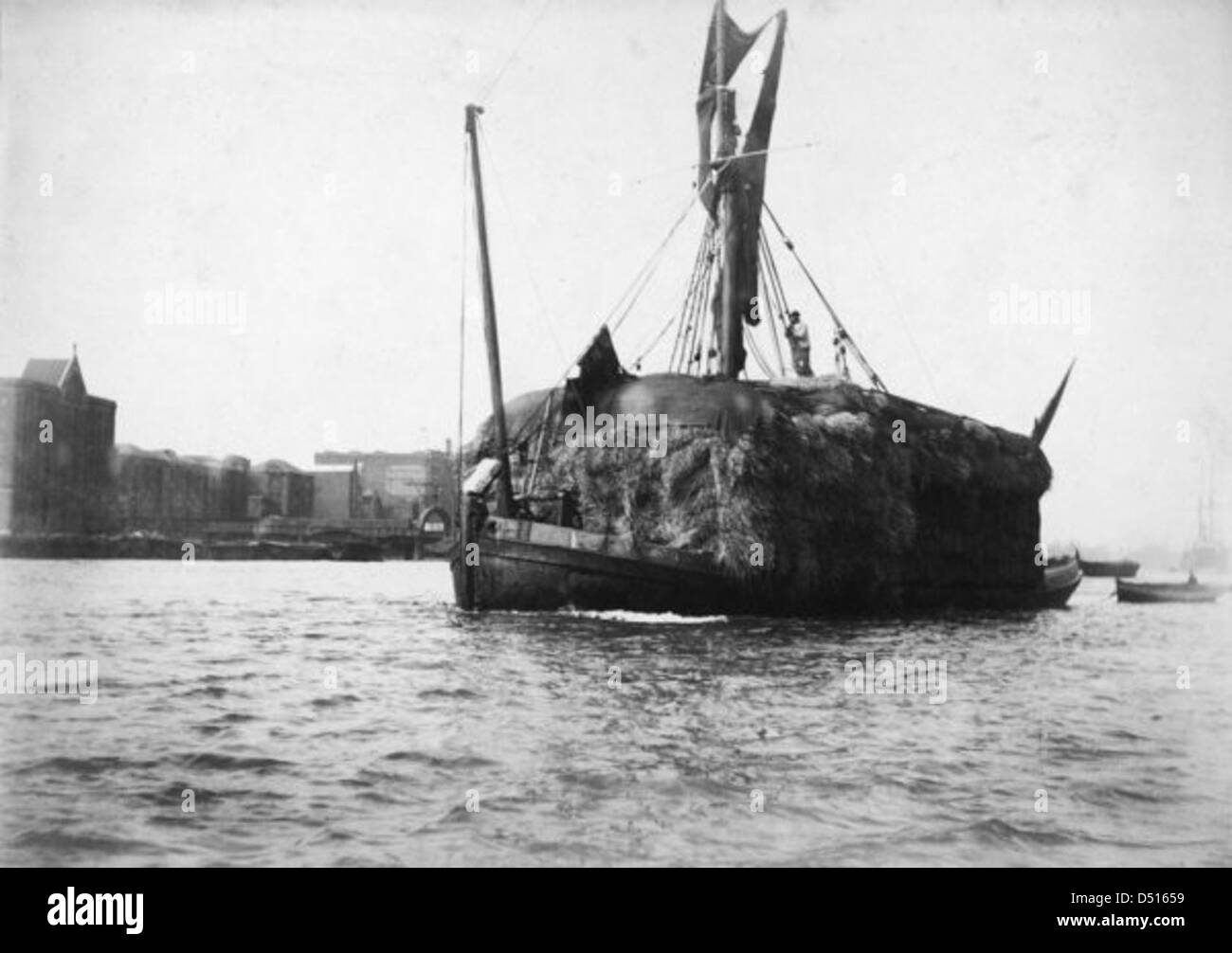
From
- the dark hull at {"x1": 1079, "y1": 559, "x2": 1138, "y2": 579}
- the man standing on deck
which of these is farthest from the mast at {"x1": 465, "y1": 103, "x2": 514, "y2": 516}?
the dark hull at {"x1": 1079, "y1": 559, "x2": 1138, "y2": 579}

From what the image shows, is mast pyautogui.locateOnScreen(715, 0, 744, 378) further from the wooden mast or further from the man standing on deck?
the wooden mast

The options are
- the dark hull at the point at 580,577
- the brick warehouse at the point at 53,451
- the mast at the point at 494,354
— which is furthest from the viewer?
the mast at the point at 494,354

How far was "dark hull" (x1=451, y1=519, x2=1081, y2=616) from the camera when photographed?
2103cm

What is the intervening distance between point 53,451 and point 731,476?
1974 cm

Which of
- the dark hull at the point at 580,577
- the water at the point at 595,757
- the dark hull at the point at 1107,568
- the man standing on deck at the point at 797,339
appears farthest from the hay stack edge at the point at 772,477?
the dark hull at the point at 1107,568

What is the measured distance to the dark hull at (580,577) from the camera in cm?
2103

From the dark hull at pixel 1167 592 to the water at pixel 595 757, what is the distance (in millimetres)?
24936

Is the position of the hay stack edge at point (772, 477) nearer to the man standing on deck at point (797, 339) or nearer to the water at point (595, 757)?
the man standing on deck at point (797, 339)

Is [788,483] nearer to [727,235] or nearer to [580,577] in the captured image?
[580,577]

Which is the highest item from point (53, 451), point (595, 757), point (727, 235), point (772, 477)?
point (727, 235)

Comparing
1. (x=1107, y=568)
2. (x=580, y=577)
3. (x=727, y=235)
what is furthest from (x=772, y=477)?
(x=1107, y=568)

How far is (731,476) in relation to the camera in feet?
76.0
